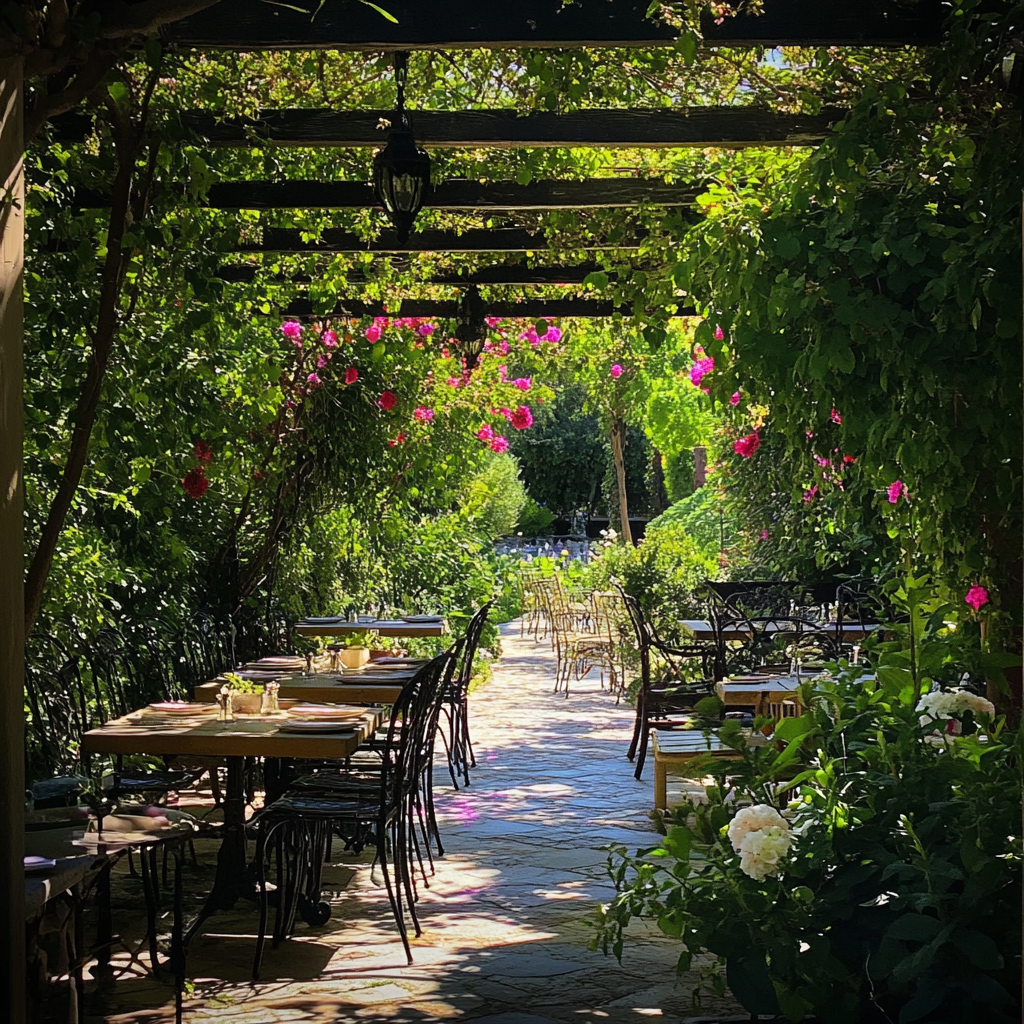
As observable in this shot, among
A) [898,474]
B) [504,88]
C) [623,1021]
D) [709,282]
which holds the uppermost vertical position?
[504,88]

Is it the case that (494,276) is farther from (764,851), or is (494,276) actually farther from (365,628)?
(764,851)

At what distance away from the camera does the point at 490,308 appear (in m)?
8.16

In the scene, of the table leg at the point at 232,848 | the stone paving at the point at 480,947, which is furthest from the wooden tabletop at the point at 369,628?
the table leg at the point at 232,848

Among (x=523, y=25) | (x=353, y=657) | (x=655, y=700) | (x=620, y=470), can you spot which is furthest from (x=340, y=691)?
(x=620, y=470)

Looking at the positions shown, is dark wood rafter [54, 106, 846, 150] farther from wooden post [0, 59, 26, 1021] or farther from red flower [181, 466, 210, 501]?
red flower [181, 466, 210, 501]

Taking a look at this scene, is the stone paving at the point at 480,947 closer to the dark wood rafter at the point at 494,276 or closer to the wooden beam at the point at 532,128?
the wooden beam at the point at 532,128

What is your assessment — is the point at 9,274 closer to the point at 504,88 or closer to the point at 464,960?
the point at 464,960

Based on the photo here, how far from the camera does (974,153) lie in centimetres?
338

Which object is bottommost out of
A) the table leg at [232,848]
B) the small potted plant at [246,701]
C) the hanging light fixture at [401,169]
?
the table leg at [232,848]

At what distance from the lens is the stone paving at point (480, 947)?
152 inches

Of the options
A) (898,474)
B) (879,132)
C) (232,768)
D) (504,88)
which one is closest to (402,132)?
(504,88)

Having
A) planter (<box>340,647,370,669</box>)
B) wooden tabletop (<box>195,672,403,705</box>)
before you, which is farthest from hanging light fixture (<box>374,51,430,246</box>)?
planter (<box>340,647,370,669</box>)

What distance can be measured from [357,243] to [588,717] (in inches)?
179

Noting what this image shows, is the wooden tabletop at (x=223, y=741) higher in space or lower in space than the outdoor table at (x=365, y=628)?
lower
